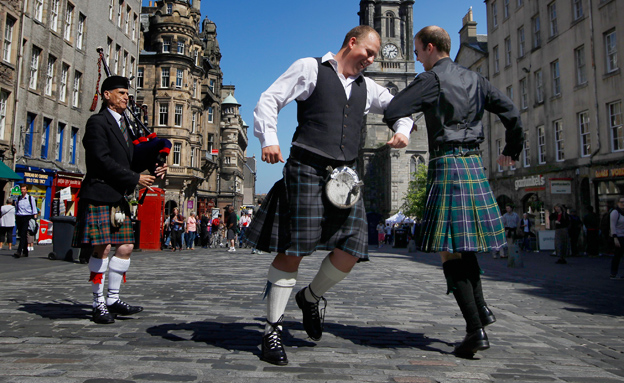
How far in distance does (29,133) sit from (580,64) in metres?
26.0

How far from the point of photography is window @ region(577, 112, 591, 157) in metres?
23.3

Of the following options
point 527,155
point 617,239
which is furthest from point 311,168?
point 527,155

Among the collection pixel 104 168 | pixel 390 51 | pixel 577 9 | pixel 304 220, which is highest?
pixel 390 51

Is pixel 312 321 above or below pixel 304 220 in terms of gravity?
below

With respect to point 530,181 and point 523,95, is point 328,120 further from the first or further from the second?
point 523,95

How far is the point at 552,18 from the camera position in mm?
26609

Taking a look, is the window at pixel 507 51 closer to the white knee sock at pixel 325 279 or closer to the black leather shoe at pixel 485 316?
the black leather shoe at pixel 485 316

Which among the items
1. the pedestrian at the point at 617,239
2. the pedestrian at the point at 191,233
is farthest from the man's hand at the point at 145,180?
the pedestrian at the point at 191,233

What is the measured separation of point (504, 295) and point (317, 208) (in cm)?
475

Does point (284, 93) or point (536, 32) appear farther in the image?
point (536, 32)

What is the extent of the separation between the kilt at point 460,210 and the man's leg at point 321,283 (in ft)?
1.83

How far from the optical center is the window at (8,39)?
69.2ft

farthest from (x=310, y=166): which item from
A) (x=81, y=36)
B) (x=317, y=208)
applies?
(x=81, y=36)

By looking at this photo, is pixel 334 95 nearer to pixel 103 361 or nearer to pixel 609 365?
pixel 103 361
